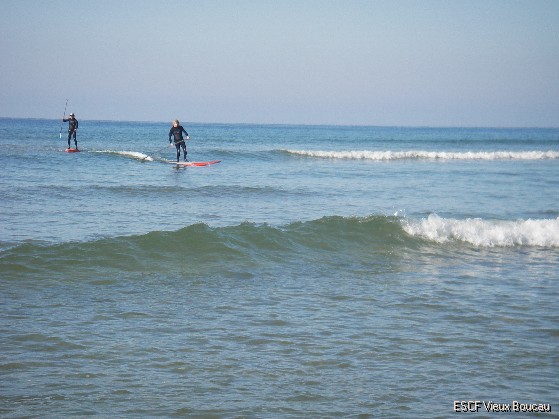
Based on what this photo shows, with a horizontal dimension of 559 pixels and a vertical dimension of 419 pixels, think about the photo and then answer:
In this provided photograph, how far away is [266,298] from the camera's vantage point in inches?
319

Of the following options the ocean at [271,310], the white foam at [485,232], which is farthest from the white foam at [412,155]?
the white foam at [485,232]

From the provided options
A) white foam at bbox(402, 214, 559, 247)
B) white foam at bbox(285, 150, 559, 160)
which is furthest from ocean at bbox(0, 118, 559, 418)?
white foam at bbox(285, 150, 559, 160)

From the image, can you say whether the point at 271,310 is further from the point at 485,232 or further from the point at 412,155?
the point at 412,155

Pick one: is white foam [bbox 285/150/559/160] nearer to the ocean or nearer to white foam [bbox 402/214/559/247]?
the ocean

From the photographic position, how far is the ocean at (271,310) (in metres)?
5.18

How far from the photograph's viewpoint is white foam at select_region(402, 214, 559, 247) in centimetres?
1278

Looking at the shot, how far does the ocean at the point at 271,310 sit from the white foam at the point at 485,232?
0.16ft

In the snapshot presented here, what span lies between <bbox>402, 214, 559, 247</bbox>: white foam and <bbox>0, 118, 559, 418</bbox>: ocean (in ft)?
0.16

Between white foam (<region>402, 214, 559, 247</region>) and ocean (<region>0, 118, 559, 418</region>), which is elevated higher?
white foam (<region>402, 214, 559, 247</region>)

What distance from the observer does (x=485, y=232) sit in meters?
13.1

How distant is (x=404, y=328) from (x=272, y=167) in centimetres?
2493

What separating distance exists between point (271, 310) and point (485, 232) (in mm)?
7171

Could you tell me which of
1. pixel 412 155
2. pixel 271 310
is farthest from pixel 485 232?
pixel 412 155

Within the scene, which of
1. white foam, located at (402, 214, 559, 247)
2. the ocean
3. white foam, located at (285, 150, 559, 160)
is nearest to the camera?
the ocean
